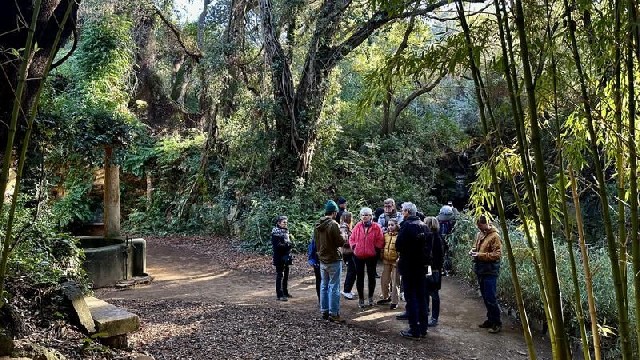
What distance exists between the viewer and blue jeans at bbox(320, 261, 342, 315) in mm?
5508

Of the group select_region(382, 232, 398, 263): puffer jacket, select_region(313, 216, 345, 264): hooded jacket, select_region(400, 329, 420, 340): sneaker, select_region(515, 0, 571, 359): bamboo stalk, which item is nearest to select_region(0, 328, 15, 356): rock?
select_region(313, 216, 345, 264): hooded jacket

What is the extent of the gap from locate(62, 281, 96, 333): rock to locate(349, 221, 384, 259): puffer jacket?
9.96 ft

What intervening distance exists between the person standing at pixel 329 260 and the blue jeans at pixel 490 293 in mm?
1575

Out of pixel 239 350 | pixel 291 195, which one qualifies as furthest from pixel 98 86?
pixel 239 350

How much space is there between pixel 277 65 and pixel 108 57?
15.4ft

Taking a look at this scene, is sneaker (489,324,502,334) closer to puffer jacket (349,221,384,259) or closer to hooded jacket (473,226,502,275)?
hooded jacket (473,226,502,275)

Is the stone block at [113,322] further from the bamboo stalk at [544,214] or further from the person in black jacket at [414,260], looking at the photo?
the bamboo stalk at [544,214]

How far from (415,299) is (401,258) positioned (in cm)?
45

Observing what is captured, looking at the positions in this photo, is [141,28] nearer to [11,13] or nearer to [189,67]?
[189,67]

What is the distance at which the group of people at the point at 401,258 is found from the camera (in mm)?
5152

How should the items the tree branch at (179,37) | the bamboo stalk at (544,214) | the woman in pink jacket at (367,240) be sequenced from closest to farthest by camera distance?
1. the bamboo stalk at (544,214)
2. the woman in pink jacket at (367,240)
3. the tree branch at (179,37)

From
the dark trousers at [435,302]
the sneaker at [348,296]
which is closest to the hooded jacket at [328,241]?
the dark trousers at [435,302]

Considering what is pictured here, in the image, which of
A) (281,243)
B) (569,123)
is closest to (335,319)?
(281,243)

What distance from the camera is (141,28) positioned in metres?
15.3
